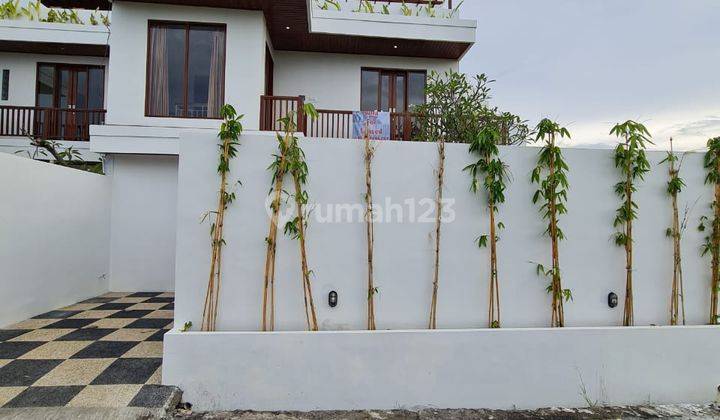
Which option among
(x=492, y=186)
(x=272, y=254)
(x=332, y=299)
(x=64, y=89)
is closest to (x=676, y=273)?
(x=492, y=186)

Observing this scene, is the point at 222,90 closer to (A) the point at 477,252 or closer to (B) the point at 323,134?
(B) the point at 323,134

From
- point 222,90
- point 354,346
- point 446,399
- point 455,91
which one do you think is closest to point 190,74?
point 222,90

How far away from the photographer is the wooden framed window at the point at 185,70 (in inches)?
252

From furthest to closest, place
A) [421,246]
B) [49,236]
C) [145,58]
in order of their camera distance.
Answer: [145,58] < [49,236] < [421,246]

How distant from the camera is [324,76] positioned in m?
8.38

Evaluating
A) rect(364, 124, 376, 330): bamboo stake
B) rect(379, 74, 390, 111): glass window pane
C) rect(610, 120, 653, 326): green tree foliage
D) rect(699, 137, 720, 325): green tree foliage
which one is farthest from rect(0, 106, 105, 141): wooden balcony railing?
rect(699, 137, 720, 325): green tree foliage

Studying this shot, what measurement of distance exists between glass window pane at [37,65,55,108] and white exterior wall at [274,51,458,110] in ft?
18.7

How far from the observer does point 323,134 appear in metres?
7.68

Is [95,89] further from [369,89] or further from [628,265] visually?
[628,265]

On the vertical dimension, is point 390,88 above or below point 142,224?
above

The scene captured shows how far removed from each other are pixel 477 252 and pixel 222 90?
5.41 m

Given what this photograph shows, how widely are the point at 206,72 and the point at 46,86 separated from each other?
5647mm

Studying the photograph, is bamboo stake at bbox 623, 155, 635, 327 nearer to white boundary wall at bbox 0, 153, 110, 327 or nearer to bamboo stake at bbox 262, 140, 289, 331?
bamboo stake at bbox 262, 140, 289, 331

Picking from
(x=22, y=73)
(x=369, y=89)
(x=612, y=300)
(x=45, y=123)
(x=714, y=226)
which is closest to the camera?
(x=612, y=300)
